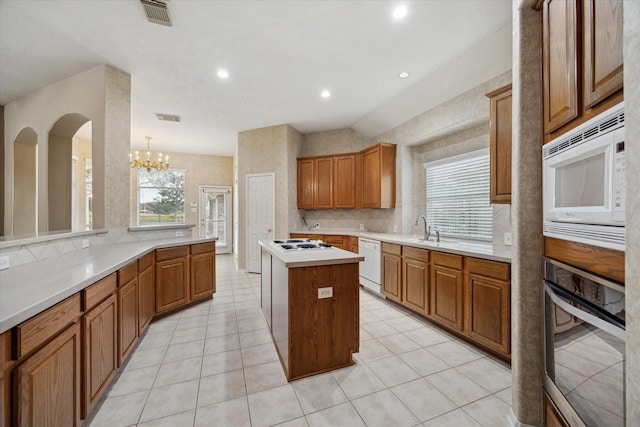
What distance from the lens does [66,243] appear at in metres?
2.26

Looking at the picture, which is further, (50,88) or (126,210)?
(50,88)

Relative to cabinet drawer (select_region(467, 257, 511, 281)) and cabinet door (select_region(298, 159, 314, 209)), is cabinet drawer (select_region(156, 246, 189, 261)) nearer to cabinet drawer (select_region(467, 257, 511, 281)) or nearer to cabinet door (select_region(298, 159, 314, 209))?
cabinet door (select_region(298, 159, 314, 209))

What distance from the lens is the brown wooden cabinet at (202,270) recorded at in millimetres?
3428

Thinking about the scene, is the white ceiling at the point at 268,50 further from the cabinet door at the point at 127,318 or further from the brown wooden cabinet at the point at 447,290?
the cabinet door at the point at 127,318

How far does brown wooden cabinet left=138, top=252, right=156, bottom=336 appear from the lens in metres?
2.46

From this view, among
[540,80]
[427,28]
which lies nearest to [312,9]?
[427,28]

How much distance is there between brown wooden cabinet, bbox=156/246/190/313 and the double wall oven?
346cm

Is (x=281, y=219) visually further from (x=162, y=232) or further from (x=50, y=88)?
(x=50, y=88)

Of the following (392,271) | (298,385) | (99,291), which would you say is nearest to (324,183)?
(392,271)

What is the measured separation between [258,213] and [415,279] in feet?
11.4

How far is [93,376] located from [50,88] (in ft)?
13.8

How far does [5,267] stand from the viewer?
1613 mm

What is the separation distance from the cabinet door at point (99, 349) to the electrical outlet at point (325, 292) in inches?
56.9

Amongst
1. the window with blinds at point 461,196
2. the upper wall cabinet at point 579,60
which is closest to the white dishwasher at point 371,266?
the window with blinds at point 461,196
